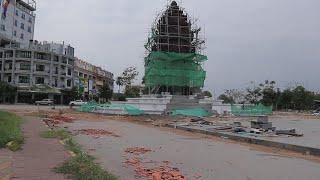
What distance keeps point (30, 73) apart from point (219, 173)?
95608mm

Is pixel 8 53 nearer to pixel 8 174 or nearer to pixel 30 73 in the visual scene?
pixel 30 73

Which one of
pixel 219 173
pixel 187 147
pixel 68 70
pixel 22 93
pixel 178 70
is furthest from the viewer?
pixel 68 70

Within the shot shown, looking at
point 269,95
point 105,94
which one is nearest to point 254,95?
point 269,95

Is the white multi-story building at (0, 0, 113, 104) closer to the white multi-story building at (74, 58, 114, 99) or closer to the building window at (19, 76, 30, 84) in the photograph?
the building window at (19, 76, 30, 84)

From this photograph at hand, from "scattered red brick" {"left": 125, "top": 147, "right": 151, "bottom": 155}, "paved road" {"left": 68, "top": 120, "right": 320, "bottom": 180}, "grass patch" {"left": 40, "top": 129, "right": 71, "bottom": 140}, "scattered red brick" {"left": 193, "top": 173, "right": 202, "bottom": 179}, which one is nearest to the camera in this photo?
"scattered red brick" {"left": 193, "top": 173, "right": 202, "bottom": 179}

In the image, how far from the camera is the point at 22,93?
337ft

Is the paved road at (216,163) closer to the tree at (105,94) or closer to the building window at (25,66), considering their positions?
the building window at (25,66)

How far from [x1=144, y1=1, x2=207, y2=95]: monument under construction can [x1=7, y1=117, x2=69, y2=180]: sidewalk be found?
166 ft

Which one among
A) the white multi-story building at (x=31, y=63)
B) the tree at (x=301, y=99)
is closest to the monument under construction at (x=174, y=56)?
the white multi-story building at (x=31, y=63)

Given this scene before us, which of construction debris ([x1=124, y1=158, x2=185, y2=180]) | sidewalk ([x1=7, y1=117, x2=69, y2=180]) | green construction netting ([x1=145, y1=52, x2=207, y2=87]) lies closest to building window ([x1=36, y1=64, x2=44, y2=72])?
green construction netting ([x1=145, y1=52, x2=207, y2=87])

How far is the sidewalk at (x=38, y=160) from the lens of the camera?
970 centimetres

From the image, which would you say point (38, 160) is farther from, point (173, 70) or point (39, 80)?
point (39, 80)

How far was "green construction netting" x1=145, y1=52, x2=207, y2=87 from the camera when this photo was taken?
67.1 m

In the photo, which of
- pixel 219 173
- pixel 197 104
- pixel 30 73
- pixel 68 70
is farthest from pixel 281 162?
pixel 68 70
